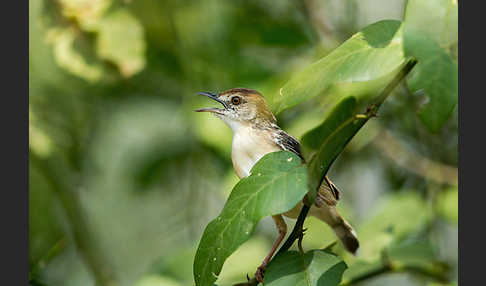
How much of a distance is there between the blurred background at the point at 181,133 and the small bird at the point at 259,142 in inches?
10.3

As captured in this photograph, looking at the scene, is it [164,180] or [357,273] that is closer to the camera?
[357,273]

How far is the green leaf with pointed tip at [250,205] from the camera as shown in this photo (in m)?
1.13

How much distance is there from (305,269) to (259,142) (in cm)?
58

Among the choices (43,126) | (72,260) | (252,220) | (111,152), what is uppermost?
(111,152)

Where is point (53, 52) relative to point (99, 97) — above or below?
below

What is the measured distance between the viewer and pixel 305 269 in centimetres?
128

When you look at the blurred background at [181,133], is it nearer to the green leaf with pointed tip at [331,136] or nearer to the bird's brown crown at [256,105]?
the bird's brown crown at [256,105]

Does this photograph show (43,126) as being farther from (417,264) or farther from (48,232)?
(417,264)

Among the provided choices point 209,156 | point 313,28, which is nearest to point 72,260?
point 209,156

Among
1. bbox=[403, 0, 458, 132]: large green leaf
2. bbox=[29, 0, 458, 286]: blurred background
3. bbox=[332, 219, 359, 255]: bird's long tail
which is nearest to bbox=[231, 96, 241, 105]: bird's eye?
bbox=[29, 0, 458, 286]: blurred background

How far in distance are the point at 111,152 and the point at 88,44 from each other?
1325 mm

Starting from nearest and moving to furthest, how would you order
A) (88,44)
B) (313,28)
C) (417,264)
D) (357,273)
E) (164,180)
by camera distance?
(357,273) < (417,264) < (88,44) < (313,28) < (164,180)

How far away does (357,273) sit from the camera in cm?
195

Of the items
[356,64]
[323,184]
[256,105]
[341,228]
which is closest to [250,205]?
[356,64]
